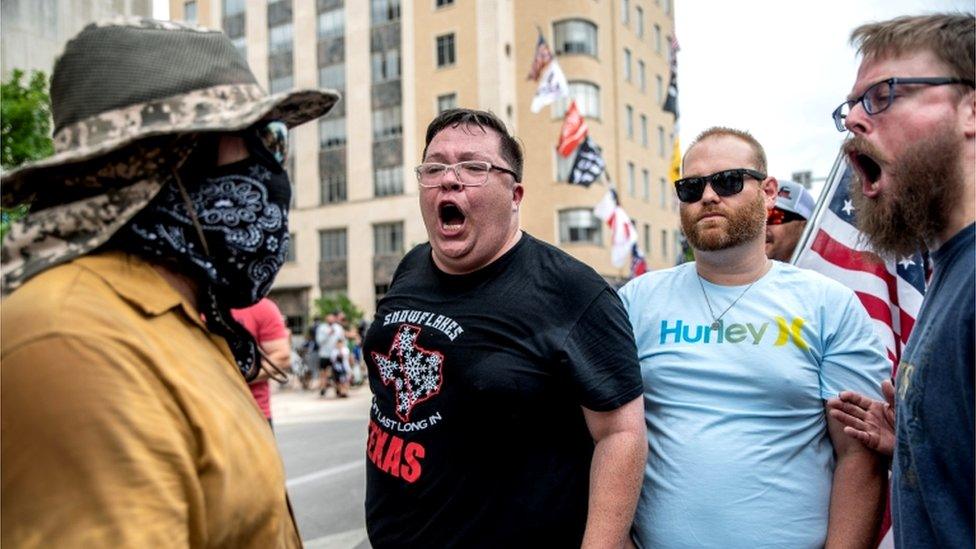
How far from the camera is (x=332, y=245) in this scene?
3638cm

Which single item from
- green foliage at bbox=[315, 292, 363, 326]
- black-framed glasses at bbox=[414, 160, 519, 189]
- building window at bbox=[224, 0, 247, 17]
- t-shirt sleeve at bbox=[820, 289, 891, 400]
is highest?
building window at bbox=[224, 0, 247, 17]

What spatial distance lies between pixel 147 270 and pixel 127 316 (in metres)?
0.18

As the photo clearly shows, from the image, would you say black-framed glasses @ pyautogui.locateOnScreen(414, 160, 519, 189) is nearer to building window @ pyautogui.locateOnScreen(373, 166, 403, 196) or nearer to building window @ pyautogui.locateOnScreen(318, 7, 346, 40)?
building window @ pyautogui.locateOnScreen(373, 166, 403, 196)

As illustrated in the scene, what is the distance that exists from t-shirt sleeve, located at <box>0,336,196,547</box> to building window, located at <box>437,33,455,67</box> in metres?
34.2

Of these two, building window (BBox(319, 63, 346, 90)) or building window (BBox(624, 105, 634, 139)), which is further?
building window (BBox(624, 105, 634, 139))

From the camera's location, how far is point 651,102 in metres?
41.7

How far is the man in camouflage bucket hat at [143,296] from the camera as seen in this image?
1188 mm

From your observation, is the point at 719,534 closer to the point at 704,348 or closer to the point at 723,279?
the point at 704,348

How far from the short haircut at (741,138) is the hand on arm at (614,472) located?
1124 mm

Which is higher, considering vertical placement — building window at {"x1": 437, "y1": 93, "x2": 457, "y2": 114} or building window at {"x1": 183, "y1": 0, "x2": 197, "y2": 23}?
building window at {"x1": 183, "y1": 0, "x2": 197, "y2": 23}

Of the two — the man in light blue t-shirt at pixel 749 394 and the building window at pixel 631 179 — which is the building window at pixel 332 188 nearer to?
the building window at pixel 631 179

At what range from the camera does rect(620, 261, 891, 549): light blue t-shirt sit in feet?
7.73

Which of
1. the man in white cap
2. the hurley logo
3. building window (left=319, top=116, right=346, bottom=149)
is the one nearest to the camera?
the hurley logo

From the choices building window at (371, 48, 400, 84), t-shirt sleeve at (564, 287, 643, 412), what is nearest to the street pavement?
t-shirt sleeve at (564, 287, 643, 412)
